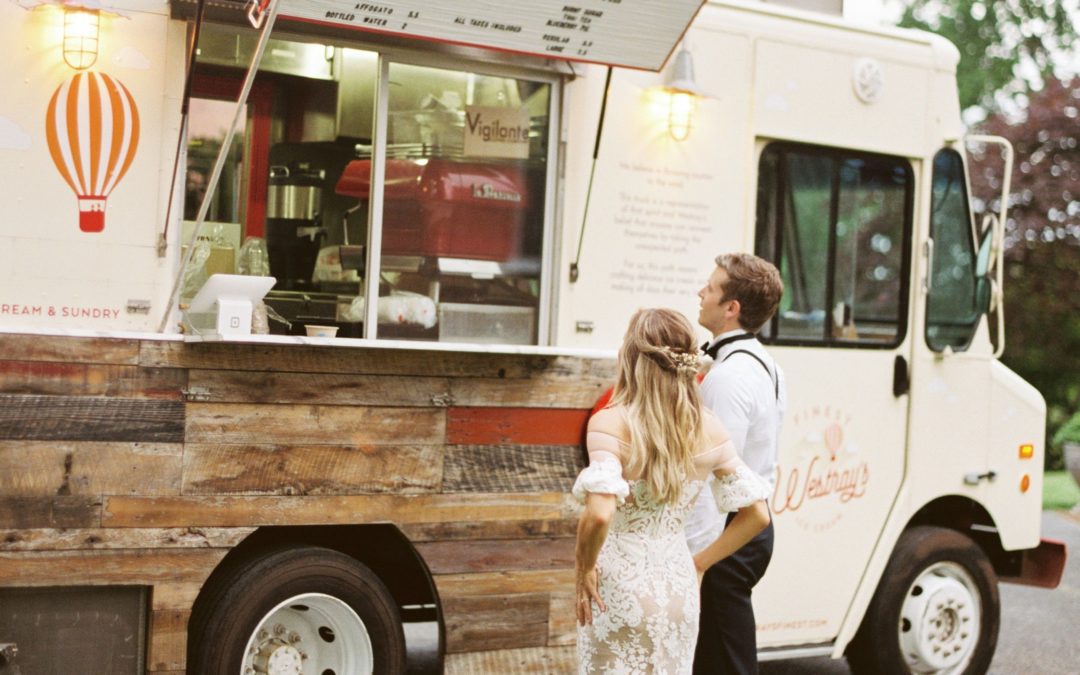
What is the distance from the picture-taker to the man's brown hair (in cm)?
476

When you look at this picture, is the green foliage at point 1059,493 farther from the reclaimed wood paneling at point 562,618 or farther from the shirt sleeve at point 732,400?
the shirt sleeve at point 732,400

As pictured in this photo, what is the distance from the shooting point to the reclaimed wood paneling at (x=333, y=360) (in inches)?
183

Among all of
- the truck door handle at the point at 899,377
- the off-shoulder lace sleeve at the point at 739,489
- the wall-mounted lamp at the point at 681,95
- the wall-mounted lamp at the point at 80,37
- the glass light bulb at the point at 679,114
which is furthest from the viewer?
the truck door handle at the point at 899,377

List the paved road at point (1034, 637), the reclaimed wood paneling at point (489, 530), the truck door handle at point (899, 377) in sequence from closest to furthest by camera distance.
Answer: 1. the reclaimed wood paneling at point (489, 530)
2. the truck door handle at point (899, 377)
3. the paved road at point (1034, 637)

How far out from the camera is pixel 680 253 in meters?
5.76

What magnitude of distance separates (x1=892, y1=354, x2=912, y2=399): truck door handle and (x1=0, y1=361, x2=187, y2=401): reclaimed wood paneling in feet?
11.4

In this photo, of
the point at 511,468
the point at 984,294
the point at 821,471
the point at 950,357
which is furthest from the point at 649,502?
the point at 984,294

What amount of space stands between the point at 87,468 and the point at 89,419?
168 mm

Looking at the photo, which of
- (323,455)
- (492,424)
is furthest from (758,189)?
(323,455)

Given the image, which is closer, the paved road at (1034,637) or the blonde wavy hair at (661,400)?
the blonde wavy hair at (661,400)

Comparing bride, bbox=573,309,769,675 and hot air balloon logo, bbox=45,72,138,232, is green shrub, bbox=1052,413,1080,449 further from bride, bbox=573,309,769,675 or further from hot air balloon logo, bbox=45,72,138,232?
hot air balloon logo, bbox=45,72,138,232

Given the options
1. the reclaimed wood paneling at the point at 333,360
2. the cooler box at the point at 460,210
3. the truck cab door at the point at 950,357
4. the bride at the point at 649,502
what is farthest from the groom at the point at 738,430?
the truck cab door at the point at 950,357

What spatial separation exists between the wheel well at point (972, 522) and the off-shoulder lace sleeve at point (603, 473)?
3421 millimetres

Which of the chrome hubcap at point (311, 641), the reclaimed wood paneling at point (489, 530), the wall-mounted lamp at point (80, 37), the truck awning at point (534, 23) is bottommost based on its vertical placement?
the chrome hubcap at point (311, 641)
